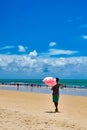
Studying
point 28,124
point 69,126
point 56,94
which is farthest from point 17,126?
point 56,94

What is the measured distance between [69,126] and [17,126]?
6.72 feet

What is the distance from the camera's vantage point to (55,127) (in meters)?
14.0

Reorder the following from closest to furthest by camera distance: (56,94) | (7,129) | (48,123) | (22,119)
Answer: (7,129) < (48,123) < (22,119) < (56,94)

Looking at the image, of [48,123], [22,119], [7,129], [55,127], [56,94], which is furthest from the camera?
[56,94]

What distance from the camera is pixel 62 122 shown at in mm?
15469

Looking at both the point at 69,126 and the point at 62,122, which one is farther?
the point at 62,122

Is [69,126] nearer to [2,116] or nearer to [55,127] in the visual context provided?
[55,127]

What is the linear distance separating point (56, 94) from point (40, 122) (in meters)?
5.26

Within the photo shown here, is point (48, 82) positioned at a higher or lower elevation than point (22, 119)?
higher

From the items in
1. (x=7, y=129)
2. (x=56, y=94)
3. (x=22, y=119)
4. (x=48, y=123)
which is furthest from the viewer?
(x=56, y=94)

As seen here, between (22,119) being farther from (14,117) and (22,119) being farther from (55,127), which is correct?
(55,127)

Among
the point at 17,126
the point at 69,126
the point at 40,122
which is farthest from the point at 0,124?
the point at 69,126

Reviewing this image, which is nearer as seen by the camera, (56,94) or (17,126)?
(17,126)

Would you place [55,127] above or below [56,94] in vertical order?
below
